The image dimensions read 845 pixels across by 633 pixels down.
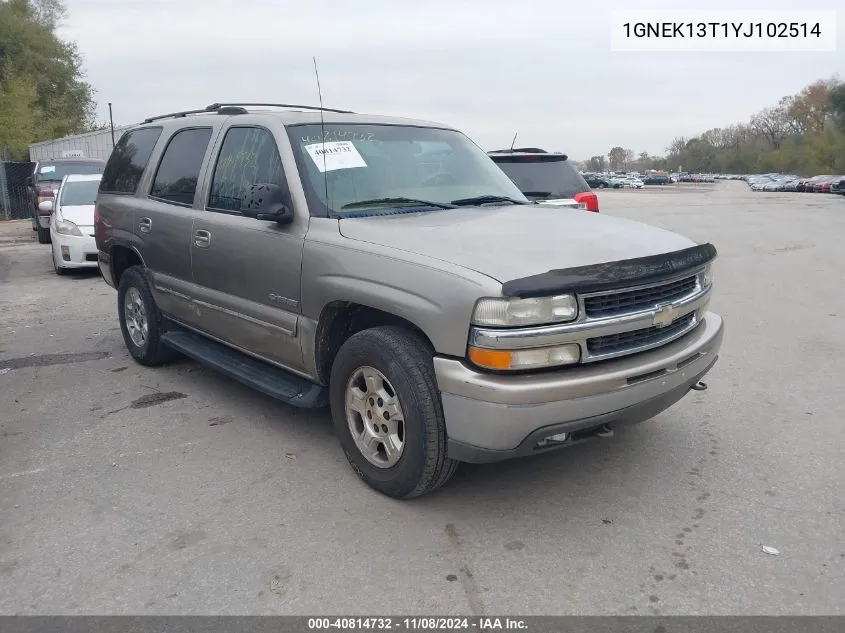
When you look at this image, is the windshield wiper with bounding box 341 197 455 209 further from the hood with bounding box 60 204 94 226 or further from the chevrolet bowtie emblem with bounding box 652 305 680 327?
the hood with bounding box 60 204 94 226

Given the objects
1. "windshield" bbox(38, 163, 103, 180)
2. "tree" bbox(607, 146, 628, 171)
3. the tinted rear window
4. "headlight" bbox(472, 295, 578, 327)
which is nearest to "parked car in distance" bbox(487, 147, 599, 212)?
the tinted rear window

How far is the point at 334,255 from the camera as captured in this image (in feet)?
→ 12.4

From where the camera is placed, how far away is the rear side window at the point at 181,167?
5.12 metres

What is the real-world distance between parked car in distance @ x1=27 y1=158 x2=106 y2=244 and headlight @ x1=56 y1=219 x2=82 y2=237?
4.99 meters

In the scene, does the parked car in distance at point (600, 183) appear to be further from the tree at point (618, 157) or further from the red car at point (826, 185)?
the tree at point (618, 157)

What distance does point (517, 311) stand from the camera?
122 inches

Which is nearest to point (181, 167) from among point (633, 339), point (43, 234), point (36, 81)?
point (633, 339)

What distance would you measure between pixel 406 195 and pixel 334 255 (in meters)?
0.74

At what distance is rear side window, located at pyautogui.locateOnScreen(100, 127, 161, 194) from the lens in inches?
233

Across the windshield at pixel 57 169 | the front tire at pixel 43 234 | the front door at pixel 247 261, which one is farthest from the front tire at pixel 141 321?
the windshield at pixel 57 169

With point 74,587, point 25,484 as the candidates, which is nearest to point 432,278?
point 74,587

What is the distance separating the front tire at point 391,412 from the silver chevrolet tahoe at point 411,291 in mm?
10
